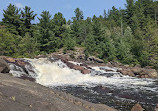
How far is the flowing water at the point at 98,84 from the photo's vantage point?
11.3m

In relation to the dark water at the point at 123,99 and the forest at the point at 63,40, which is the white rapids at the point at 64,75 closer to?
the dark water at the point at 123,99

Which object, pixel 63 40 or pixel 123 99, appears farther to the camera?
pixel 63 40

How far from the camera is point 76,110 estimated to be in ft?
17.8

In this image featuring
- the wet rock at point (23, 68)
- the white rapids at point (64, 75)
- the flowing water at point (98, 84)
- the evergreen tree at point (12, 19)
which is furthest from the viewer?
the evergreen tree at point (12, 19)

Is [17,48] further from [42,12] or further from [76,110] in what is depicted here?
[76,110]

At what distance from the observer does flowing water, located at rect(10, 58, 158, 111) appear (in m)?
11.3

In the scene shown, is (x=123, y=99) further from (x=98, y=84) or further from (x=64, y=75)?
(x=64, y=75)

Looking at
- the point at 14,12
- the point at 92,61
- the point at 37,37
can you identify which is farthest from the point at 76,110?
the point at 14,12

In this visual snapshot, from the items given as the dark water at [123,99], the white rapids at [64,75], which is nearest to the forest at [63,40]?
the white rapids at [64,75]

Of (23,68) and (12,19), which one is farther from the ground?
(12,19)

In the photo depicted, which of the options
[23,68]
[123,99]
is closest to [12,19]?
[23,68]

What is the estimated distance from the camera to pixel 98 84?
1786 centimetres

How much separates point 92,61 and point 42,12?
23.3 metres

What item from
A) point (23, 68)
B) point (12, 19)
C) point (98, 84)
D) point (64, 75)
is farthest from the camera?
point (12, 19)
